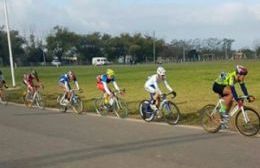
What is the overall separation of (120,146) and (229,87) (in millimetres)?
3406

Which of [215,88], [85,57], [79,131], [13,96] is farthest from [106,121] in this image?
[85,57]

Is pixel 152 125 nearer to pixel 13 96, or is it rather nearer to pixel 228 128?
pixel 228 128

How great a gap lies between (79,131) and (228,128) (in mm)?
3945

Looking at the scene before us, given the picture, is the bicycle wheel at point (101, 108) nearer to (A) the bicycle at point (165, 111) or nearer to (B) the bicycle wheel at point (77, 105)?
(B) the bicycle wheel at point (77, 105)

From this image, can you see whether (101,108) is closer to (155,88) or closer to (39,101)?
(155,88)

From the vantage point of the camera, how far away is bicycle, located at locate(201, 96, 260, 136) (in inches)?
499

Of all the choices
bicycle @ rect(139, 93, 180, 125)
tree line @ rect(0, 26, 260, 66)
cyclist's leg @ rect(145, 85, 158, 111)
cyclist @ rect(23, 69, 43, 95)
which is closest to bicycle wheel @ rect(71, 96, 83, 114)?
cyclist @ rect(23, 69, 43, 95)

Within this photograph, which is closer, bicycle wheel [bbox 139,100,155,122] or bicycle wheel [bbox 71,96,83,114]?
bicycle wheel [bbox 139,100,155,122]

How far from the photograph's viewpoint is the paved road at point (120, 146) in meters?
9.68

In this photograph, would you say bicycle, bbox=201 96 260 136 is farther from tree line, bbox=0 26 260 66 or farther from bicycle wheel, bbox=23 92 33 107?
tree line, bbox=0 26 260 66

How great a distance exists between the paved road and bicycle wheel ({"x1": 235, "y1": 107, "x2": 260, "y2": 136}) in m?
0.21

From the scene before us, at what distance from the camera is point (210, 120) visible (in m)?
14.0

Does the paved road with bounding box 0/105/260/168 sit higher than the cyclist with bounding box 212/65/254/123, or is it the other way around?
the cyclist with bounding box 212/65/254/123

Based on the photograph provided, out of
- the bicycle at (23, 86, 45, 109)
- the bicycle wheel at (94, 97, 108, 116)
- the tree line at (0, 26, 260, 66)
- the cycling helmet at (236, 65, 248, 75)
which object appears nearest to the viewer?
the cycling helmet at (236, 65, 248, 75)
